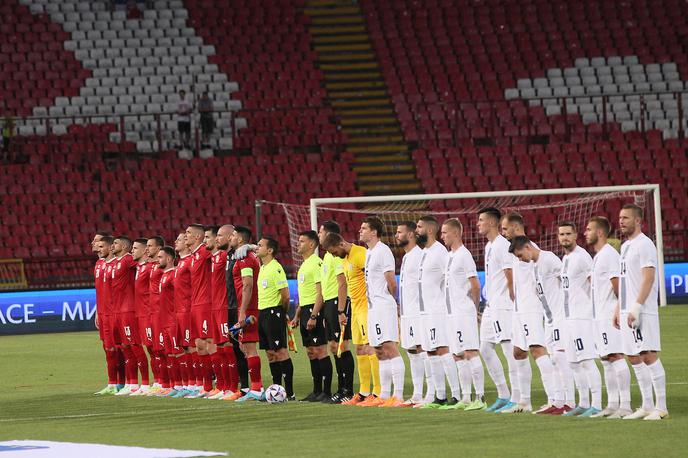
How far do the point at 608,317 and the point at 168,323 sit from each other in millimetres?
6192

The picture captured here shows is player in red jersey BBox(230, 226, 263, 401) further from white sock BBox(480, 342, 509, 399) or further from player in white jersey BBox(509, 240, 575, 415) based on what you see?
player in white jersey BBox(509, 240, 575, 415)

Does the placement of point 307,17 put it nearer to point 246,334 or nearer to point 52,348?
point 52,348

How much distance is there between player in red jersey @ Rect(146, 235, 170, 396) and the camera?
16141 mm

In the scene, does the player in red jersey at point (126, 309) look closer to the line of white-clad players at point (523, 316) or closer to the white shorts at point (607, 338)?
the line of white-clad players at point (523, 316)

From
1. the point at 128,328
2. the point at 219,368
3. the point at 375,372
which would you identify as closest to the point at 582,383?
the point at 375,372

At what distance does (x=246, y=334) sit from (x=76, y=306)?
13.3 m

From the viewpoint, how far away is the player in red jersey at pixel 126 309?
16594mm

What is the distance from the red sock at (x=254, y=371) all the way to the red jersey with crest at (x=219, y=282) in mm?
752

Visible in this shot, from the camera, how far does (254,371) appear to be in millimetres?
14812

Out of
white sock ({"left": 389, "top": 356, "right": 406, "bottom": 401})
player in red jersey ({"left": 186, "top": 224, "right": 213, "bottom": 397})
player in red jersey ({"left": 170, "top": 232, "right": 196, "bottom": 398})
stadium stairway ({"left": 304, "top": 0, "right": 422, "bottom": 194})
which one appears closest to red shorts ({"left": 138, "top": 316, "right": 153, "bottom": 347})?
player in red jersey ({"left": 170, "top": 232, "right": 196, "bottom": 398})

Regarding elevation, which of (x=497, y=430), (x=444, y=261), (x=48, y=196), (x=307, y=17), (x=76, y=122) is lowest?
(x=497, y=430)

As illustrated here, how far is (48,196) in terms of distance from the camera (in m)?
31.2

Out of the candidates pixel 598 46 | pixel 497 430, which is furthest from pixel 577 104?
pixel 497 430

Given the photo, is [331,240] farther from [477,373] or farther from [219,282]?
[477,373]
